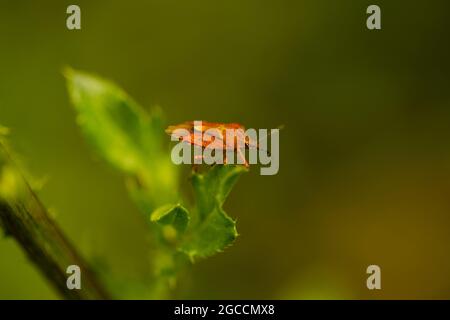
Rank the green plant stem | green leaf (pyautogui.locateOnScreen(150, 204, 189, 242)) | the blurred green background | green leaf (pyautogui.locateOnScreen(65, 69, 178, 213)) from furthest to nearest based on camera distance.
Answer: the blurred green background
green leaf (pyautogui.locateOnScreen(65, 69, 178, 213))
green leaf (pyautogui.locateOnScreen(150, 204, 189, 242))
the green plant stem

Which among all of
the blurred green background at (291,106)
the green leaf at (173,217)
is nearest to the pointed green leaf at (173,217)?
the green leaf at (173,217)

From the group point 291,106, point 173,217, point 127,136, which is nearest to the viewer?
point 173,217

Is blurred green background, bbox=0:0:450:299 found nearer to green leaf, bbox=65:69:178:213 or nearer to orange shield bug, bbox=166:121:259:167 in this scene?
green leaf, bbox=65:69:178:213

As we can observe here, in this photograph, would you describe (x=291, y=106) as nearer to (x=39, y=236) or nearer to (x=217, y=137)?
(x=217, y=137)

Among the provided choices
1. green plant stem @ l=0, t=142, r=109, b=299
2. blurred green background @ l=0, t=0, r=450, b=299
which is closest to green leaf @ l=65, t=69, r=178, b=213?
green plant stem @ l=0, t=142, r=109, b=299

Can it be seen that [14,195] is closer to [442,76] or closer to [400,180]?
[400,180]

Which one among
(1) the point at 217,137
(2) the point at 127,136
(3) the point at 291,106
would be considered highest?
(3) the point at 291,106

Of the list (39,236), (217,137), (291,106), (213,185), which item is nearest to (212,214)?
(213,185)
